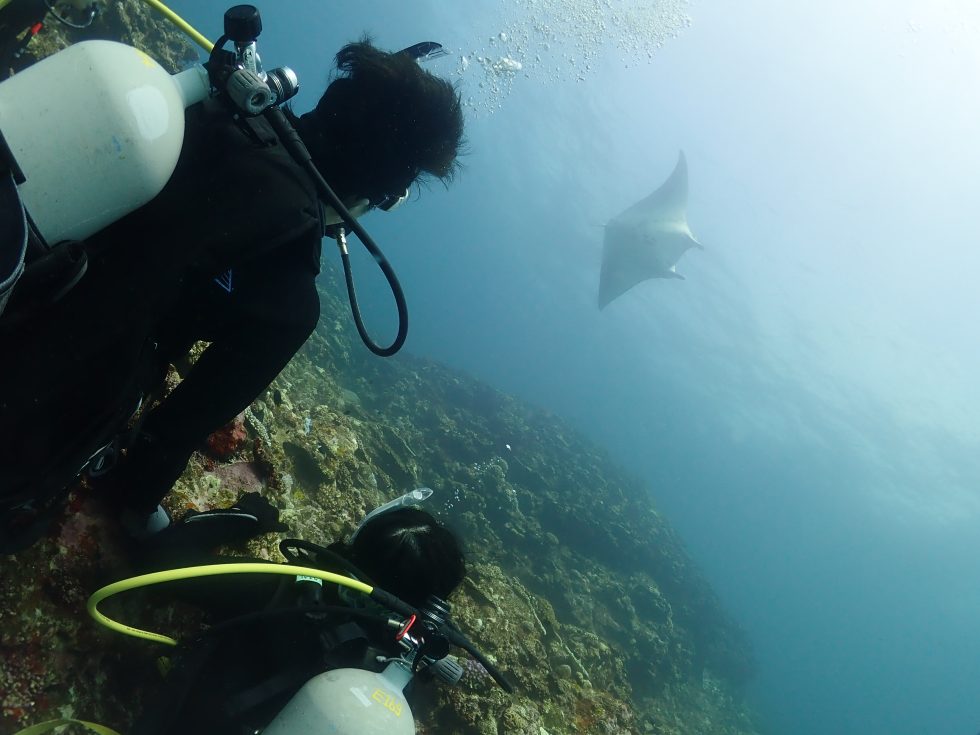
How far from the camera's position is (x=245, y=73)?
4.88ft

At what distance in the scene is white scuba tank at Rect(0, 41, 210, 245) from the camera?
1.19m

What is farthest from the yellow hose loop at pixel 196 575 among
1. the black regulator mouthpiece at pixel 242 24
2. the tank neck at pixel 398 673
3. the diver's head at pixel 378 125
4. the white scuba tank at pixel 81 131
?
the black regulator mouthpiece at pixel 242 24

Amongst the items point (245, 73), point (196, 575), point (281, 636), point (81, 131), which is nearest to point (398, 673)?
point (281, 636)

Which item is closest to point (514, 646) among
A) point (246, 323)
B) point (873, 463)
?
point (246, 323)

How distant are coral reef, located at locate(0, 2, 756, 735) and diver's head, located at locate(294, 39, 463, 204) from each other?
165 cm

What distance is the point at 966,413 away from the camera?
1577 inches

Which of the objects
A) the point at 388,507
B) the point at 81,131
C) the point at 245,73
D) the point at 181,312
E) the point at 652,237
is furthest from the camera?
the point at 652,237

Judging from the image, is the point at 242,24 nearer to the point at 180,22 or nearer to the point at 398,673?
the point at 180,22

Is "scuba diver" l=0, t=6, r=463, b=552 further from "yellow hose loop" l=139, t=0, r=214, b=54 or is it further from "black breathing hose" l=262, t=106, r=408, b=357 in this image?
"yellow hose loop" l=139, t=0, r=214, b=54

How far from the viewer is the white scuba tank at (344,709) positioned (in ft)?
5.05

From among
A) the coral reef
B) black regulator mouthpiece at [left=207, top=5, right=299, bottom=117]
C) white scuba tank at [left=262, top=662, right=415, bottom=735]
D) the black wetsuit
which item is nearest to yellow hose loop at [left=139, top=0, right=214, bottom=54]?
black regulator mouthpiece at [left=207, top=5, right=299, bottom=117]

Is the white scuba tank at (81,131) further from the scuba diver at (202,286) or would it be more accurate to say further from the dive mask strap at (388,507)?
the dive mask strap at (388,507)

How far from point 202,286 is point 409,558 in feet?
4.03

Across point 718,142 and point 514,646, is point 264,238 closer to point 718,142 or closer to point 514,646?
point 514,646
